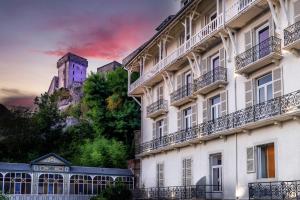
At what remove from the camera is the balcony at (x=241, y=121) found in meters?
19.1

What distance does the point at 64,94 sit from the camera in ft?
218

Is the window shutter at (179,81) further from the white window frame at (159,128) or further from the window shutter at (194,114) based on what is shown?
the white window frame at (159,128)

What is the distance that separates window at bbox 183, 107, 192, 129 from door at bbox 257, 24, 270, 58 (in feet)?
25.4

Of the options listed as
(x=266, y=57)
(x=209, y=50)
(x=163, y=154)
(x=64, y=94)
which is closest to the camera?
(x=266, y=57)

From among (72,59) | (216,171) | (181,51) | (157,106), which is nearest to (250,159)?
(216,171)

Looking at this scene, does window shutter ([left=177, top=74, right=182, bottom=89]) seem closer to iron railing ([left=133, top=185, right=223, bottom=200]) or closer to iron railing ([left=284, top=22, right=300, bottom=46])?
iron railing ([left=133, top=185, right=223, bottom=200])

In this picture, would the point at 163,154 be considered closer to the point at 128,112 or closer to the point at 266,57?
the point at 128,112

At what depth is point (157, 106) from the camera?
105 ft

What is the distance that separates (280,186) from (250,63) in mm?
5776

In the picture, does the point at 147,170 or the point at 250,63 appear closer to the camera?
the point at 250,63

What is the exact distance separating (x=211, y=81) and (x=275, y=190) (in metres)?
7.66

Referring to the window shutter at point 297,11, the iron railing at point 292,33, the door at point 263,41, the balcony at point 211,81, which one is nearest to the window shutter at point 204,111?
the balcony at point 211,81

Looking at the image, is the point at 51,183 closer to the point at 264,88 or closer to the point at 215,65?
the point at 215,65

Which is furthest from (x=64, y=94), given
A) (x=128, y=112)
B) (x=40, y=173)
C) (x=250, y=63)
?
(x=250, y=63)
